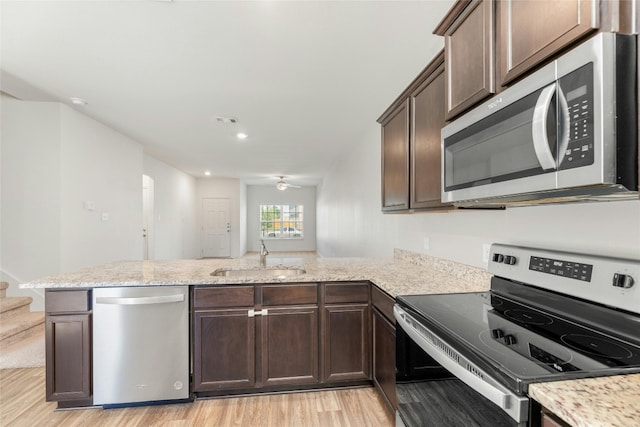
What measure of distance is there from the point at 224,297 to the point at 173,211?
6.19 m

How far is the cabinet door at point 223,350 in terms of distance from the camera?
2.15 meters

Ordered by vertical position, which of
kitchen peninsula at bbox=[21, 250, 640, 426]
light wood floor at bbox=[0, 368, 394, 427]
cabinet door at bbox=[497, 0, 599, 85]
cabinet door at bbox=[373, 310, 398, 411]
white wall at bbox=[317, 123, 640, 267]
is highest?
cabinet door at bbox=[497, 0, 599, 85]

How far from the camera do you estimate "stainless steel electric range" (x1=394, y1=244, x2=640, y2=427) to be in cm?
83

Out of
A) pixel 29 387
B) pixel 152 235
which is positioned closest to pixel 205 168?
pixel 152 235

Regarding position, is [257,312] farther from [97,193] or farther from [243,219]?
[243,219]

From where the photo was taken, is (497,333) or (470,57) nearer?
(497,333)

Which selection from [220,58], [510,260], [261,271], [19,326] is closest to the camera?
[510,260]

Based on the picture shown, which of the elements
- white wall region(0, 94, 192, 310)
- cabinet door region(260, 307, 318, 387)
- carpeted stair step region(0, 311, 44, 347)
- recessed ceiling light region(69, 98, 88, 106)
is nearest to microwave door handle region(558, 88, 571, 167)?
cabinet door region(260, 307, 318, 387)

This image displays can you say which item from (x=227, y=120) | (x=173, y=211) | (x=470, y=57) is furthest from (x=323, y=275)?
(x=173, y=211)

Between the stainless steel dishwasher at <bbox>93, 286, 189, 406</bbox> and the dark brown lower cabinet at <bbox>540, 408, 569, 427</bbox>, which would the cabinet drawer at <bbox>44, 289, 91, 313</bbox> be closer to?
the stainless steel dishwasher at <bbox>93, 286, 189, 406</bbox>

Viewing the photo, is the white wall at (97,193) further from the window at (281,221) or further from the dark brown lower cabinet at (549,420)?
the window at (281,221)

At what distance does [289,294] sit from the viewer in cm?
223

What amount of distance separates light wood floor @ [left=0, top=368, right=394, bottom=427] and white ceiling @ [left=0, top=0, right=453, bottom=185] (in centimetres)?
262

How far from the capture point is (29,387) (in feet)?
7.84
